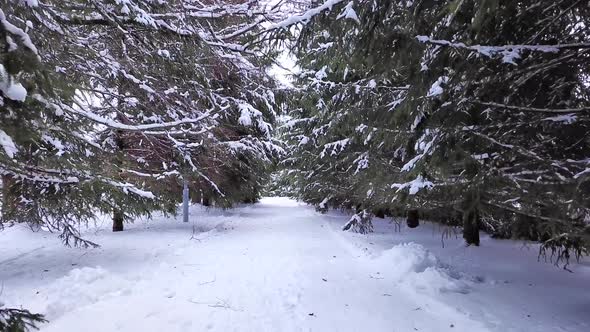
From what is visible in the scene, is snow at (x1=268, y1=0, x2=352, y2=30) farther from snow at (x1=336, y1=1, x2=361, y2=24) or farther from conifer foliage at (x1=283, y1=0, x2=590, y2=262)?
snow at (x1=336, y1=1, x2=361, y2=24)

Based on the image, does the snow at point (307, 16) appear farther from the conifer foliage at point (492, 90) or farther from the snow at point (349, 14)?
the snow at point (349, 14)

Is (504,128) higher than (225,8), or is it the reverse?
(225,8)

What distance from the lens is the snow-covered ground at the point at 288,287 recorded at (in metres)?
4.78

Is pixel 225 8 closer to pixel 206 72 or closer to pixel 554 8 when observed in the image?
pixel 206 72

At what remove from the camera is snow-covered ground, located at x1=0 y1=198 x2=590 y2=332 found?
15.7ft

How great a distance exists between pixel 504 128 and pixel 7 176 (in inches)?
249

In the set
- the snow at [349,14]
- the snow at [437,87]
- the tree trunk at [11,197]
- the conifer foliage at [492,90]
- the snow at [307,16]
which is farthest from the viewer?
the tree trunk at [11,197]

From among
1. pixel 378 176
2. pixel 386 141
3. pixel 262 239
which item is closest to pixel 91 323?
pixel 386 141

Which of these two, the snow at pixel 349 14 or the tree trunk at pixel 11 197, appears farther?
the tree trunk at pixel 11 197

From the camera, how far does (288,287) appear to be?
20.4 ft

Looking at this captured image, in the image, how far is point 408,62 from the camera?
4.65m

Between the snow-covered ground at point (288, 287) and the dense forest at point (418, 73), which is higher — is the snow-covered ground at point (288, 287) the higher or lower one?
the lower one

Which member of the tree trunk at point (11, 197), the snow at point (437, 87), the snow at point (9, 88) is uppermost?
the snow at point (437, 87)

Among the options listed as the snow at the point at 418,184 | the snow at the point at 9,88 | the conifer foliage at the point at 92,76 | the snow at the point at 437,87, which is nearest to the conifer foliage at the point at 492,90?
the snow at the point at 437,87
